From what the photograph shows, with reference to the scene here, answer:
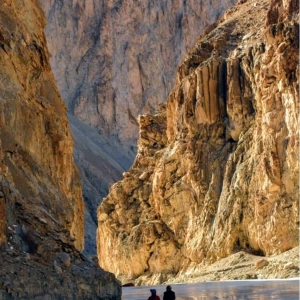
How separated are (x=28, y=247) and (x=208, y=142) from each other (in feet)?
146

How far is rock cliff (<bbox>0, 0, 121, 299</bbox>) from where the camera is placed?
17859mm

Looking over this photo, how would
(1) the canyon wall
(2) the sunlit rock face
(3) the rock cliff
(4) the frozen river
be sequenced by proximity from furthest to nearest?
(1) the canyon wall → (2) the sunlit rock face → (4) the frozen river → (3) the rock cliff

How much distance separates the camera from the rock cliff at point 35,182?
58.6ft

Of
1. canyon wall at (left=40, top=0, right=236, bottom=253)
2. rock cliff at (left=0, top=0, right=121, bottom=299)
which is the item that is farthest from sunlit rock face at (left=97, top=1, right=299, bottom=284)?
canyon wall at (left=40, top=0, right=236, bottom=253)

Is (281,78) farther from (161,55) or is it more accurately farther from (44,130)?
(161,55)

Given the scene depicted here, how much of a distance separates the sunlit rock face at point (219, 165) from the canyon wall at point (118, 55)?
178 feet

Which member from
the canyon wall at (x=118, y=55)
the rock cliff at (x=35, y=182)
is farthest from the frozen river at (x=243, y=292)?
the canyon wall at (x=118, y=55)

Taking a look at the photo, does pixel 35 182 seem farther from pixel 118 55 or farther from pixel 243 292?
pixel 118 55

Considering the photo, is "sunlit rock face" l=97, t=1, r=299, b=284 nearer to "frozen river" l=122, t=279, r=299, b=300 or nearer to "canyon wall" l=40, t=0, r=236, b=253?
"frozen river" l=122, t=279, r=299, b=300

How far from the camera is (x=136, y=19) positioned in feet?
449

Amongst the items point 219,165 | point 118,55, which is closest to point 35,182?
point 219,165

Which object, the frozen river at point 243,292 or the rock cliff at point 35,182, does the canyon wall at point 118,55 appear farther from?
the frozen river at point 243,292

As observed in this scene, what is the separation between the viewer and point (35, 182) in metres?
25.2

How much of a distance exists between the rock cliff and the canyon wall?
93.1 metres
